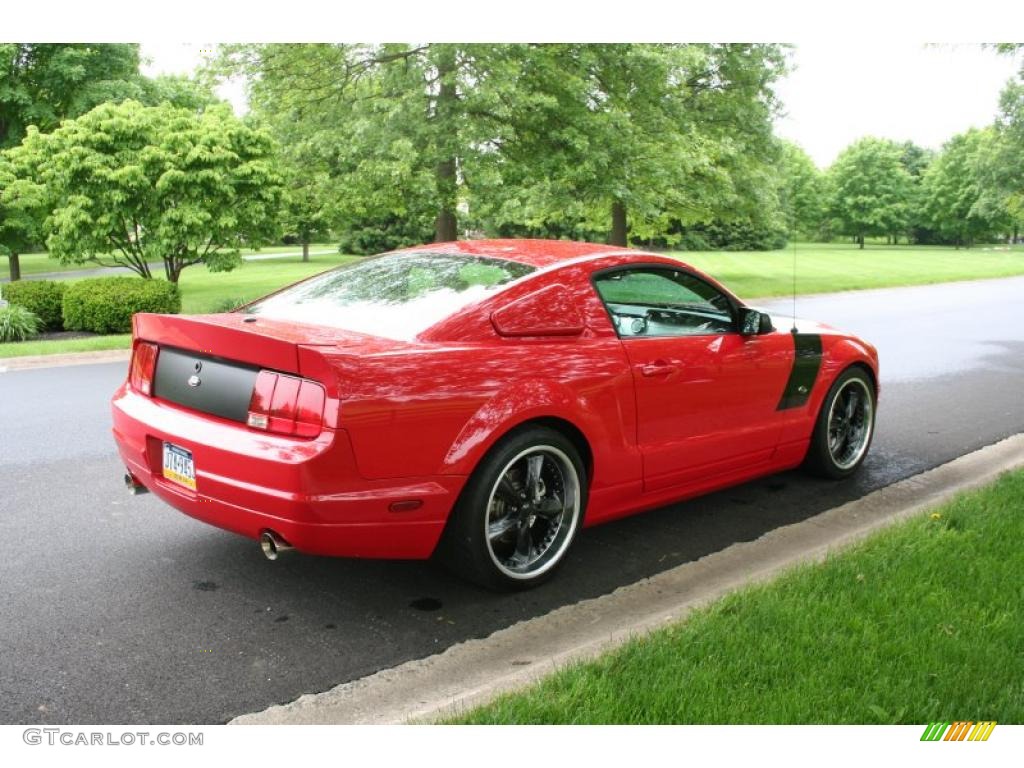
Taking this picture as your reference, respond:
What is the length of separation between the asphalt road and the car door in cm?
45

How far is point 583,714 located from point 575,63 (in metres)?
15.7

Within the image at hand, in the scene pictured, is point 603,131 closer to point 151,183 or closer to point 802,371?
point 151,183

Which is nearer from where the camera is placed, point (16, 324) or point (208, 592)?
point (208, 592)

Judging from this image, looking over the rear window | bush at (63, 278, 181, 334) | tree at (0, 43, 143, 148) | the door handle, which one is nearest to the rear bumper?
the rear window

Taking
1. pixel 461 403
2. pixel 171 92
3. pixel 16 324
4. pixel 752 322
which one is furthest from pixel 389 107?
pixel 171 92

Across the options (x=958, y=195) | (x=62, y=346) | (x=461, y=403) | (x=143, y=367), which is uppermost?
(x=958, y=195)

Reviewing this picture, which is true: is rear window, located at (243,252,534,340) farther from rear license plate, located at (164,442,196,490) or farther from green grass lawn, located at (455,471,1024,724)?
green grass lawn, located at (455,471,1024,724)

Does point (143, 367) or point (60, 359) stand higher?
point (143, 367)

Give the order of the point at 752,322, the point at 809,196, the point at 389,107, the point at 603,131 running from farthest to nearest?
the point at 603,131, the point at 389,107, the point at 809,196, the point at 752,322

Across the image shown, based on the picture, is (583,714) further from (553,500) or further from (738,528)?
(738,528)

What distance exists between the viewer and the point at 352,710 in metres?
3.04

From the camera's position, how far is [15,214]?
25406mm

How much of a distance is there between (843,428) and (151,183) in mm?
13833

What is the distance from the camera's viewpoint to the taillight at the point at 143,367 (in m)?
4.12
